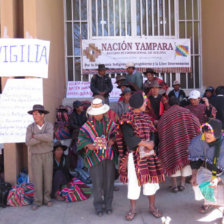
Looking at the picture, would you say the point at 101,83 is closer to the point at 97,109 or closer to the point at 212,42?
the point at 97,109

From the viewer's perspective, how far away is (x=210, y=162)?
12.2 ft

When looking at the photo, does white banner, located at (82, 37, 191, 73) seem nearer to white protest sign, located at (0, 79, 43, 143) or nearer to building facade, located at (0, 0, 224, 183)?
building facade, located at (0, 0, 224, 183)

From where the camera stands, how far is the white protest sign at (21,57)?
5.12 m

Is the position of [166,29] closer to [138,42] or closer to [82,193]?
[138,42]

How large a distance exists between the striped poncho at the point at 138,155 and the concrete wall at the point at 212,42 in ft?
20.3

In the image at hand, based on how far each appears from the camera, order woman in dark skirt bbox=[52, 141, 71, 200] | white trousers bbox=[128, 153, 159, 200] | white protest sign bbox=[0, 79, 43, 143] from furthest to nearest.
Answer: white protest sign bbox=[0, 79, 43, 143] → woman in dark skirt bbox=[52, 141, 71, 200] → white trousers bbox=[128, 153, 159, 200]

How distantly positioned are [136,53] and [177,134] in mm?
5677

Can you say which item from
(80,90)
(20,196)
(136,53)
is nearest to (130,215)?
(20,196)

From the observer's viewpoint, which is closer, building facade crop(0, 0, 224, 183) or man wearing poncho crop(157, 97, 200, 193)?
man wearing poncho crop(157, 97, 200, 193)

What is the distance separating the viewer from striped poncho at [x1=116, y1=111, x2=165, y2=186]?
3.90 metres

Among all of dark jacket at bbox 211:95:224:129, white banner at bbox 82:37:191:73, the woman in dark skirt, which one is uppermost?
white banner at bbox 82:37:191:73

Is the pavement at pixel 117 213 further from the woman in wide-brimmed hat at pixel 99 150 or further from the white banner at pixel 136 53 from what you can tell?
the white banner at pixel 136 53

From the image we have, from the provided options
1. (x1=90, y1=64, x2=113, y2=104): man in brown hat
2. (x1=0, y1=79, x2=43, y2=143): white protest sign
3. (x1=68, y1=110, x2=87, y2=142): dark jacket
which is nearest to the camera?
(x1=0, y1=79, x2=43, y2=143): white protest sign

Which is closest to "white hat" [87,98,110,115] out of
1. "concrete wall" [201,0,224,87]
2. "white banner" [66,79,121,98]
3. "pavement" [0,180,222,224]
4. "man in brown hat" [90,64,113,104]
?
"pavement" [0,180,222,224]
